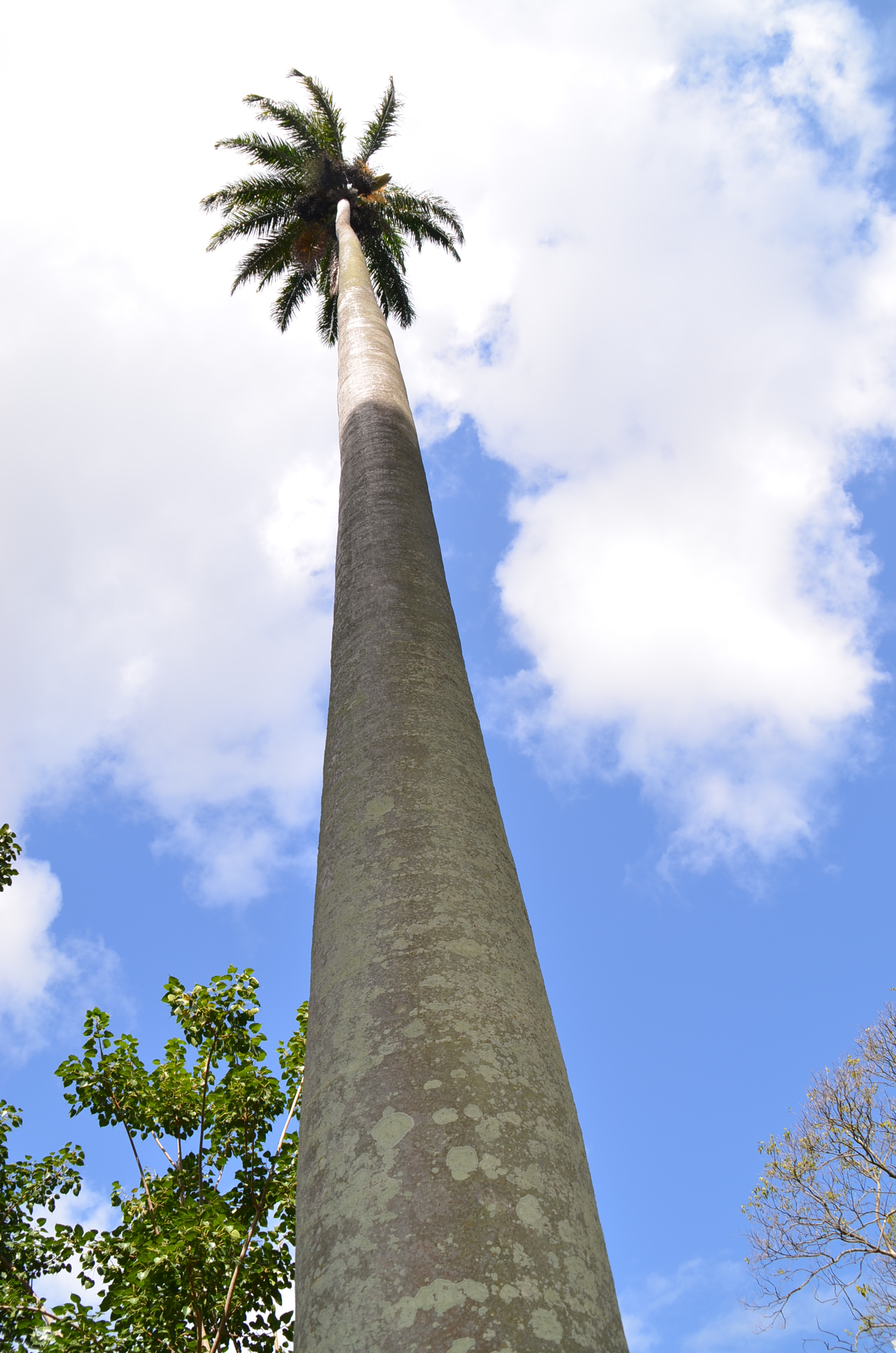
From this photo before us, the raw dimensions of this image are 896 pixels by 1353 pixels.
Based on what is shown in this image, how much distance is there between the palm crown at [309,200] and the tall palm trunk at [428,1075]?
1252 cm

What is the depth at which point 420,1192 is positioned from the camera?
1901 millimetres

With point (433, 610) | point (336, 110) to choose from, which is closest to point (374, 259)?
point (336, 110)

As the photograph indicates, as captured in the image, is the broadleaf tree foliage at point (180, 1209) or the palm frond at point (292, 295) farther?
the palm frond at point (292, 295)

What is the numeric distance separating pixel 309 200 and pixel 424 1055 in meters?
14.9

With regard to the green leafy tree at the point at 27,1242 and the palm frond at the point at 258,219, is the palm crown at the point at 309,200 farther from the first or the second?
the green leafy tree at the point at 27,1242

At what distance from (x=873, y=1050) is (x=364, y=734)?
1732cm

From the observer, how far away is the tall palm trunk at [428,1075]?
176cm

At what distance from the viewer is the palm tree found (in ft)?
5.81

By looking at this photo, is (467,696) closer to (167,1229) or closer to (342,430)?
(342,430)

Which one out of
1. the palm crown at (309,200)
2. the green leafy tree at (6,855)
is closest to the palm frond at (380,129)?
the palm crown at (309,200)

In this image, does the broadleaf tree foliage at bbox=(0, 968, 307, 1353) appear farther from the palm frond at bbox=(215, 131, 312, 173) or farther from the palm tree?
the palm frond at bbox=(215, 131, 312, 173)

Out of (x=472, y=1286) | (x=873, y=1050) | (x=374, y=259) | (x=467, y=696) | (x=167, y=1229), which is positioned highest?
(x=374, y=259)

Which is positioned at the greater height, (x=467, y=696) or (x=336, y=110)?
(x=336, y=110)

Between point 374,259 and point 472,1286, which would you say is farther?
point 374,259
